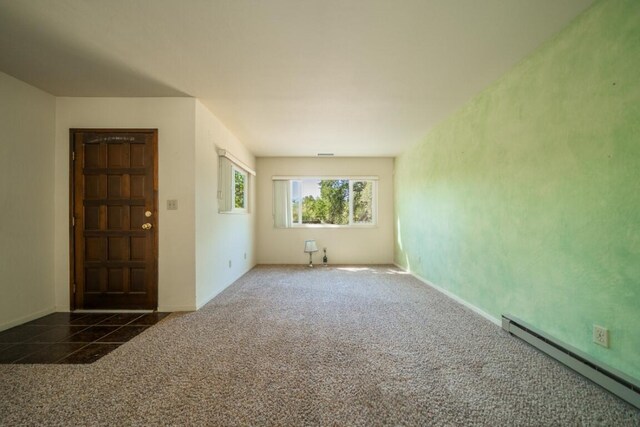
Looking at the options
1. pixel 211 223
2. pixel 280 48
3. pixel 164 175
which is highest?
pixel 280 48

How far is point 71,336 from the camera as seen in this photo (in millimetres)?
2424

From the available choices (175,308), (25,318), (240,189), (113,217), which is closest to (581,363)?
(175,308)

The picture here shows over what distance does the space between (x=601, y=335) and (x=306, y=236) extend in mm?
4932

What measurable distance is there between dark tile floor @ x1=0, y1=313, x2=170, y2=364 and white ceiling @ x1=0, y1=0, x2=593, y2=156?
92.7 inches

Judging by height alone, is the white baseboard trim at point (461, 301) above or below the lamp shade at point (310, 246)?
below

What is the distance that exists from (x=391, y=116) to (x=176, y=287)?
332 centimetres

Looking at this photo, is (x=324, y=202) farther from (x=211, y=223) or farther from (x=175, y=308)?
(x=175, y=308)

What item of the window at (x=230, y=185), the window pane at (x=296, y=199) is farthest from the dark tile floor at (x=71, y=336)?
the window pane at (x=296, y=199)

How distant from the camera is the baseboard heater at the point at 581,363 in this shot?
1.51 m

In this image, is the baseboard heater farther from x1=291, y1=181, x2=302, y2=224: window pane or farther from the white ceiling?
x1=291, y1=181, x2=302, y2=224: window pane

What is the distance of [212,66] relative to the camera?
244cm

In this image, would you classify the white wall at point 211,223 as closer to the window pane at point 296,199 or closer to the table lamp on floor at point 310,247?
→ the table lamp on floor at point 310,247

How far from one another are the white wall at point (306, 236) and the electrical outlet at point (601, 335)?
4471 mm

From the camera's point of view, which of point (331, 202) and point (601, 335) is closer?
point (601, 335)
